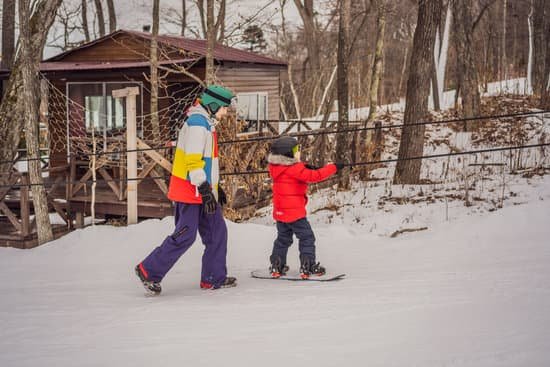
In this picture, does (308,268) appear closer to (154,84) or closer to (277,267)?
(277,267)

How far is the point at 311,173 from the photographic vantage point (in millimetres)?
6070

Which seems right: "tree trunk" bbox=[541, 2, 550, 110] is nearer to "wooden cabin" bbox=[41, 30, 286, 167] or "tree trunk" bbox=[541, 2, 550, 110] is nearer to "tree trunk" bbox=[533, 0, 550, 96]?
"tree trunk" bbox=[533, 0, 550, 96]

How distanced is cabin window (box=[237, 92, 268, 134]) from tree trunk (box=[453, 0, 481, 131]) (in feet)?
18.2

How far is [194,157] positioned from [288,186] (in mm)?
1025

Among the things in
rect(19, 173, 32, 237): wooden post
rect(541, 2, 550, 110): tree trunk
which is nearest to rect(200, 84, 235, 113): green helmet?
rect(19, 173, 32, 237): wooden post

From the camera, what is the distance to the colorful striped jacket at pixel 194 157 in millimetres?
5668

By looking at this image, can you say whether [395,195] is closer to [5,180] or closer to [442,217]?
[442,217]

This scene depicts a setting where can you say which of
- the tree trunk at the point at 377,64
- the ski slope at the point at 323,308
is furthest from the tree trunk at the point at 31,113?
the tree trunk at the point at 377,64

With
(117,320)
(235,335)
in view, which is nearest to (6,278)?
(117,320)

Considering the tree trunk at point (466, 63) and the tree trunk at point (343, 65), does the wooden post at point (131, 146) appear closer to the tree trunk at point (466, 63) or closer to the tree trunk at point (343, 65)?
the tree trunk at point (343, 65)

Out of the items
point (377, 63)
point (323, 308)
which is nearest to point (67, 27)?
point (377, 63)

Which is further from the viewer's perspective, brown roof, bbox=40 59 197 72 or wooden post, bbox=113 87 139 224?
brown roof, bbox=40 59 197 72

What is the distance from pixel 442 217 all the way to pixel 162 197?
5.95m

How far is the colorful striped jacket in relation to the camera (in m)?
5.67
